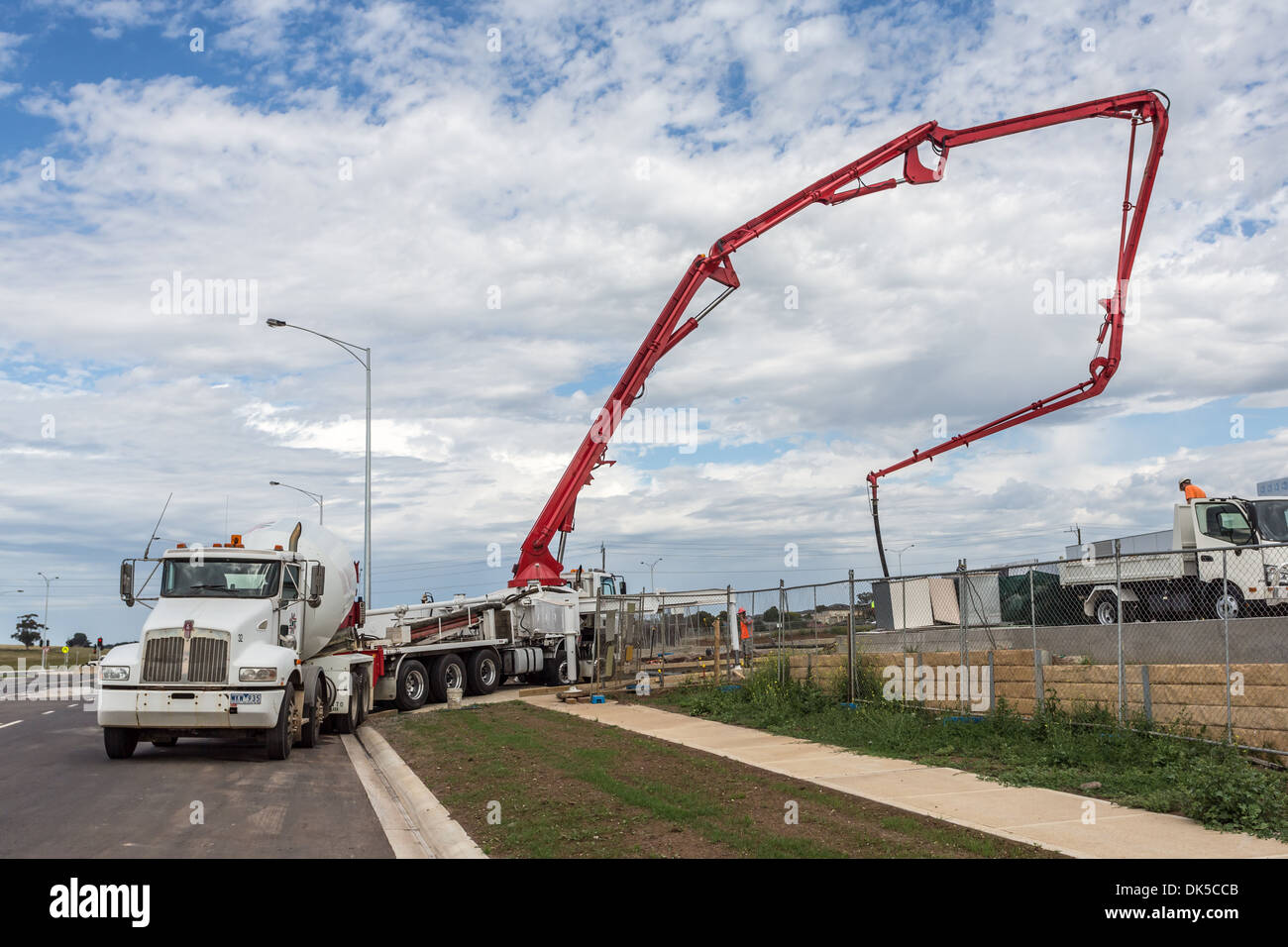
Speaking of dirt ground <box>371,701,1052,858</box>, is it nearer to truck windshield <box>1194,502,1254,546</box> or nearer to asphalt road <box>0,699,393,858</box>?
asphalt road <box>0,699,393,858</box>

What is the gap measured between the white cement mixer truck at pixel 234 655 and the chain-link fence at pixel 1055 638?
788 centimetres

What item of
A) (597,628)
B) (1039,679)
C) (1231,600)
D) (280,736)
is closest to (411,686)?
(597,628)

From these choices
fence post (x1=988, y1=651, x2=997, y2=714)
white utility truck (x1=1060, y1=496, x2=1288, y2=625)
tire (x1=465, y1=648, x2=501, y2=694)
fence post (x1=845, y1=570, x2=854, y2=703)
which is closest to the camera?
fence post (x1=988, y1=651, x2=997, y2=714)

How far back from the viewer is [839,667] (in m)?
17.2

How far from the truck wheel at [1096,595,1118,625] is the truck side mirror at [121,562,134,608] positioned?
701 inches

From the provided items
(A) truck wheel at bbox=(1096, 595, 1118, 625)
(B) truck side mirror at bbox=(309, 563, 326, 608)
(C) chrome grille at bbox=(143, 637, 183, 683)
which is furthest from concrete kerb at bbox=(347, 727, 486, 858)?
(A) truck wheel at bbox=(1096, 595, 1118, 625)

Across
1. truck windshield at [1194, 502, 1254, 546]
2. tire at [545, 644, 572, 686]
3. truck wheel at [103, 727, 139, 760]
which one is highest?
truck windshield at [1194, 502, 1254, 546]

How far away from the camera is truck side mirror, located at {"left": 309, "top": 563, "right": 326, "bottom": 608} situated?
17.2m

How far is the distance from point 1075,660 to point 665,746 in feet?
19.3

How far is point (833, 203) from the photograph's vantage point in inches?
924

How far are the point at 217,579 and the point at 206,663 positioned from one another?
1.82 meters

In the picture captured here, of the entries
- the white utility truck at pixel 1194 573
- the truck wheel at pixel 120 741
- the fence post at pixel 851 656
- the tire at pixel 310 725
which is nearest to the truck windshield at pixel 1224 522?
the white utility truck at pixel 1194 573

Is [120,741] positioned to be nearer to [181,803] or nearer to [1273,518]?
[181,803]
